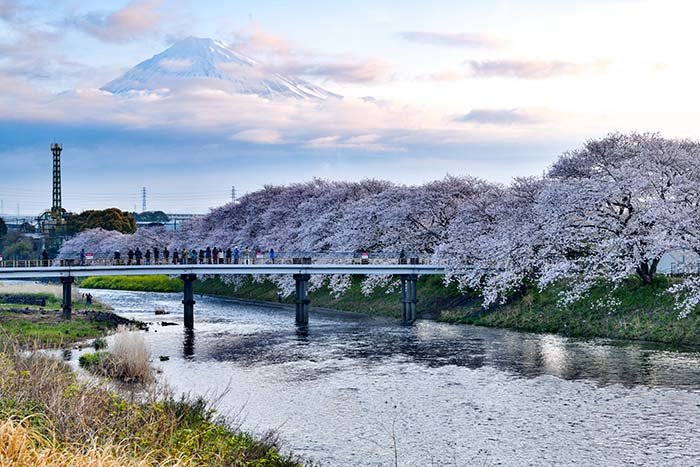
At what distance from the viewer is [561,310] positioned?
5891cm

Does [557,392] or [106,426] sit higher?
[106,426]

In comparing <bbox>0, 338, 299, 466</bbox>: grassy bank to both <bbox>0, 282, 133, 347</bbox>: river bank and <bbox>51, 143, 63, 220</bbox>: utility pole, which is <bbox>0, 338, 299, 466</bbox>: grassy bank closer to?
<bbox>0, 282, 133, 347</bbox>: river bank

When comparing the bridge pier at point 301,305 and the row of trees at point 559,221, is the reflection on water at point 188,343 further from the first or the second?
the row of trees at point 559,221

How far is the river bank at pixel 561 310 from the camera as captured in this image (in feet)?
167

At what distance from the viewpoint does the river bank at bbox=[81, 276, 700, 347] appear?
51031mm

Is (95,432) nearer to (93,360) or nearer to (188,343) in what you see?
(93,360)

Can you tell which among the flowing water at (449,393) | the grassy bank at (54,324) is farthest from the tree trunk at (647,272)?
the grassy bank at (54,324)

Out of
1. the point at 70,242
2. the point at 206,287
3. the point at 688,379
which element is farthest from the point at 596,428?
the point at 70,242

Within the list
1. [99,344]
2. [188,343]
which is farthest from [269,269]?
[99,344]

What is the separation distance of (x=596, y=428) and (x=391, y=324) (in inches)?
1441

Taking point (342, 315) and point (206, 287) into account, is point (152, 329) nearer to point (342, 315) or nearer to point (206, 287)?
point (342, 315)

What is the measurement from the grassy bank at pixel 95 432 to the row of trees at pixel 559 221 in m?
35.3

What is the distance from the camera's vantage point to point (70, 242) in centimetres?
15650

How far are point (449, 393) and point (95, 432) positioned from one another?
20157 mm
